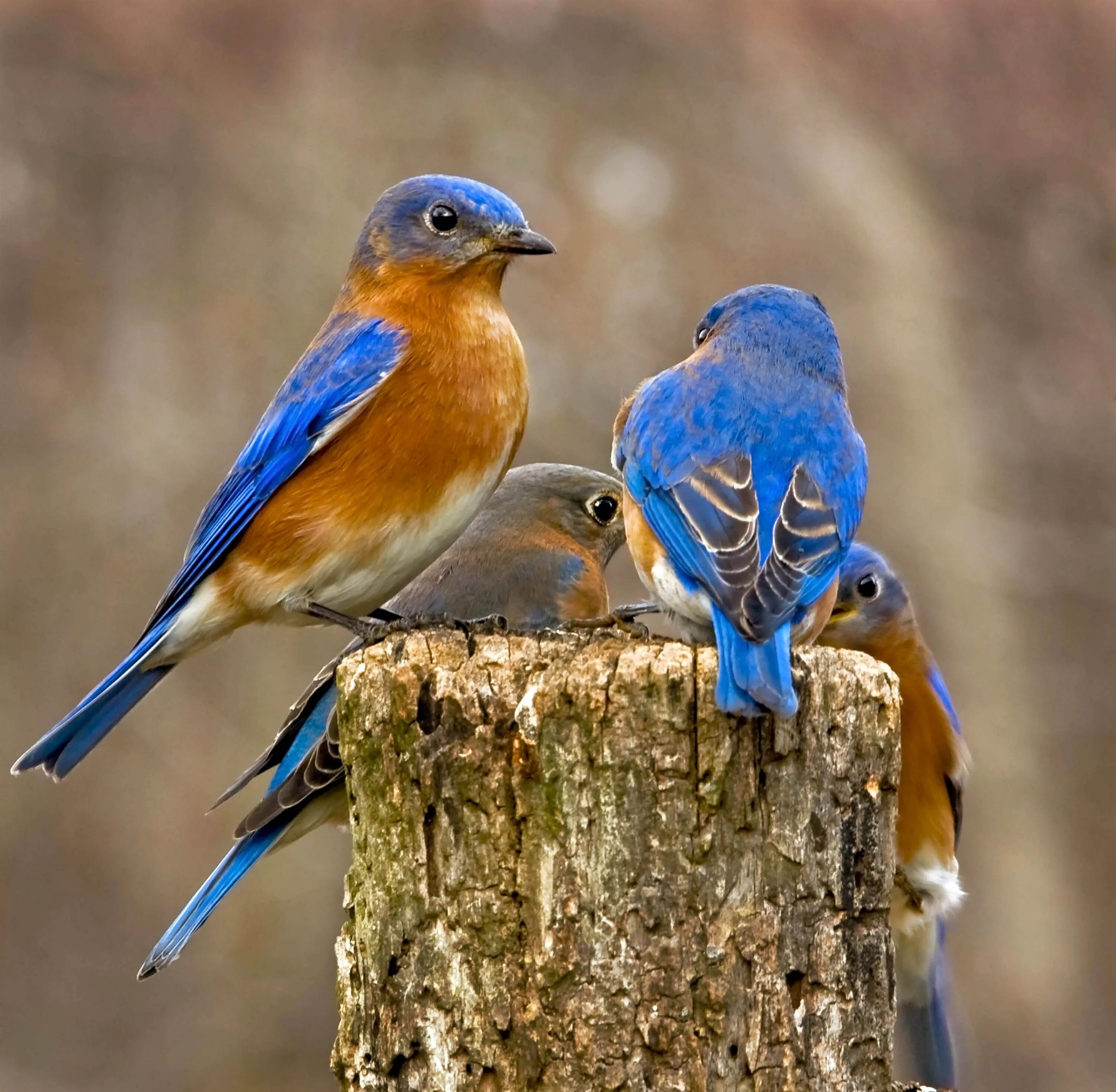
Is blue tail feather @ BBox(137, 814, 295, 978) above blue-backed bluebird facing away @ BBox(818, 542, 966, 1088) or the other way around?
the other way around

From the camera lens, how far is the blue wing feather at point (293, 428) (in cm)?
486

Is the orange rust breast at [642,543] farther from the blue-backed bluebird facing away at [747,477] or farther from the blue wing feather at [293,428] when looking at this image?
the blue wing feather at [293,428]

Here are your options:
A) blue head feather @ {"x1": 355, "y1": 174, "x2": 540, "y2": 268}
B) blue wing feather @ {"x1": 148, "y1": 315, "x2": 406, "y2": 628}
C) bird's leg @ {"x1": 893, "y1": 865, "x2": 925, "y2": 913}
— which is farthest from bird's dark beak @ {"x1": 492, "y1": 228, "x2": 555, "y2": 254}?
bird's leg @ {"x1": 893, "y1": 865, "x2": 925, "y2": 913}

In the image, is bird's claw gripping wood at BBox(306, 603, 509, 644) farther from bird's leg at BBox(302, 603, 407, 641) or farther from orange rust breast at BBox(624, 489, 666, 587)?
orange rust breast at BBox(624, 489, 666, 587)

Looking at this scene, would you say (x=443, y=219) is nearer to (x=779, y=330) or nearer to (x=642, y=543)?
(x=779, y=330)

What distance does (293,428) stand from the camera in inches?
195

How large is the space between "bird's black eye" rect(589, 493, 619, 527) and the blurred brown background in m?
2.70

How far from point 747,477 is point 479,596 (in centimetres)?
107

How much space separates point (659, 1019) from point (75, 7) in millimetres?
7668

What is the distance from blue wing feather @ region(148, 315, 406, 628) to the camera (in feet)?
15.9

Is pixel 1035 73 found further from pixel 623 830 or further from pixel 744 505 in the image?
pixel 623 830

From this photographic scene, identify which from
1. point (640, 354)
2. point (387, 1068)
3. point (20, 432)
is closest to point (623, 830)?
point (387, 1068)

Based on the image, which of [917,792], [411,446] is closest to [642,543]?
[411,446]

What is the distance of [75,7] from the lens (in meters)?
9.28
